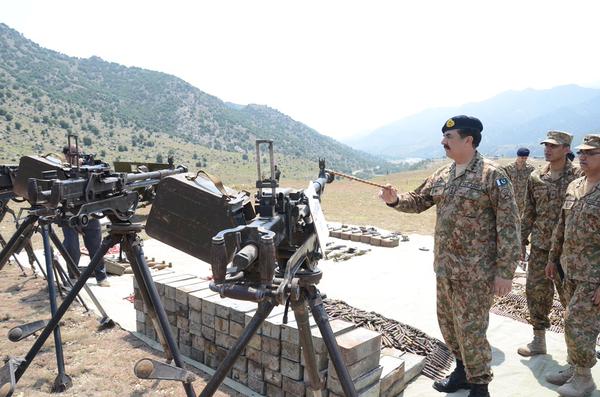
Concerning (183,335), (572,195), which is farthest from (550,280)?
(183,335)

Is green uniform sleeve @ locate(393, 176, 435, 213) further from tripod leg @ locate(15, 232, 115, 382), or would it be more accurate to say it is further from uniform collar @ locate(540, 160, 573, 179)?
tripod leg @ locate(15, 232, 115, 382)

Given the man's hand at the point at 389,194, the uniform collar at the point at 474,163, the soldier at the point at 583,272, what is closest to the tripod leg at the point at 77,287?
the man's hand at the point at 389,194

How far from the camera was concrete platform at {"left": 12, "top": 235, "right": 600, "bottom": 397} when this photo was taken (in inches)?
185

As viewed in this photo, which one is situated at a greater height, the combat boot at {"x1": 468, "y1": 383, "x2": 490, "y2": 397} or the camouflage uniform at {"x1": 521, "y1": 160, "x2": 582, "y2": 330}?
the camouflage uniform at {"x1": 521, "y1": 160, "x2": 582, "y2": 330}

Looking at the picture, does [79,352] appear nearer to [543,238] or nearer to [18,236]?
[18,236]

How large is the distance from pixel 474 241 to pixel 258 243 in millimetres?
2671

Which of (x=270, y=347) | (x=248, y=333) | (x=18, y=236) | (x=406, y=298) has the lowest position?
(x=406, y=298)

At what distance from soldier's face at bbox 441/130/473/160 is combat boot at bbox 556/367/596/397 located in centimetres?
242

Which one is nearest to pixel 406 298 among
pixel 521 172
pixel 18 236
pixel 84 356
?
pixel 521 172

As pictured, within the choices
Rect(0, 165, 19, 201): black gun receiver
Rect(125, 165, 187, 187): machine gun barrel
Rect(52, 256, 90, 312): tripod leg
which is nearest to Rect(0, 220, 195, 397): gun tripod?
Rect(125, 165, 187, 187): machine gun barrel

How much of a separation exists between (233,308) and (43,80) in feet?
424

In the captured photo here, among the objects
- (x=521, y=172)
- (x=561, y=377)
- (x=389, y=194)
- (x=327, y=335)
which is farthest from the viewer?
(x=521, y=172)

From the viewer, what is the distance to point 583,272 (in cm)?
422

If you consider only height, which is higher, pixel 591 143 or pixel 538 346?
pixel 591 143
